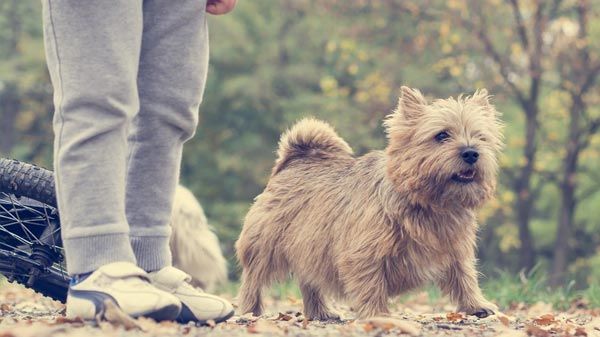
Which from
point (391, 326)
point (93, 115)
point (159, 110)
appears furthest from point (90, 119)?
point (391, 326)

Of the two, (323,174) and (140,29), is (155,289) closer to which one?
(140,29)

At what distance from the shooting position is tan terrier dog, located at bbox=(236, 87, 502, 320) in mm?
4367

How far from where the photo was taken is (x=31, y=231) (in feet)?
14.6

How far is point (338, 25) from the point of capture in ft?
56.5

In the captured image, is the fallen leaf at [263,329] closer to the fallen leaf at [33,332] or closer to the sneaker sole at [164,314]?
the sneaker sole at [164,314]

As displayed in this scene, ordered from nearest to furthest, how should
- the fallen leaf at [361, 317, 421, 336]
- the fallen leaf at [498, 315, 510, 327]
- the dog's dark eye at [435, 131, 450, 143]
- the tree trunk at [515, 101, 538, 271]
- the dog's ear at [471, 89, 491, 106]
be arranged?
the fallen leaf at [361, 317, 421, 336] < the fallen leaf at [498, 315, 510, 327] < the dog's dark eye at [435, 131, 450, 143] < the dog's ear at [471, 89, 491, 106] < the tree trunk at [515, 101, 538, 271]

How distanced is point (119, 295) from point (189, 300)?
42 cm

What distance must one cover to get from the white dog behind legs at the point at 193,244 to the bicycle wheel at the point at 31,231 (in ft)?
9.83

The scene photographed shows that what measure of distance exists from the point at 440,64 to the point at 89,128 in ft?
40.5

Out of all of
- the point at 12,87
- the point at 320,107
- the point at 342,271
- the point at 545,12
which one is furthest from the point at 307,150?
the point at 12,87

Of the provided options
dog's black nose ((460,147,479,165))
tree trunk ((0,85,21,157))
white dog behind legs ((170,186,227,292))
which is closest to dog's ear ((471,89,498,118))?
dog's black nose ((460,147,479,165))

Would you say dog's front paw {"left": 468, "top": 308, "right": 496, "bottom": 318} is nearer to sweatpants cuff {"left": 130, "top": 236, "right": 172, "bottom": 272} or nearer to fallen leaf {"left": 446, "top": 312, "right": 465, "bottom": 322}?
fallen leaf {"left": 446, "top": 312, "right": 465, "bottom": 322}

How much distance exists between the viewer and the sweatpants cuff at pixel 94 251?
3.21 metres

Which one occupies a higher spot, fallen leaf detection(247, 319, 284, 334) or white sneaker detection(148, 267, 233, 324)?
white sneaker detection(148, 267, 233, 324)
